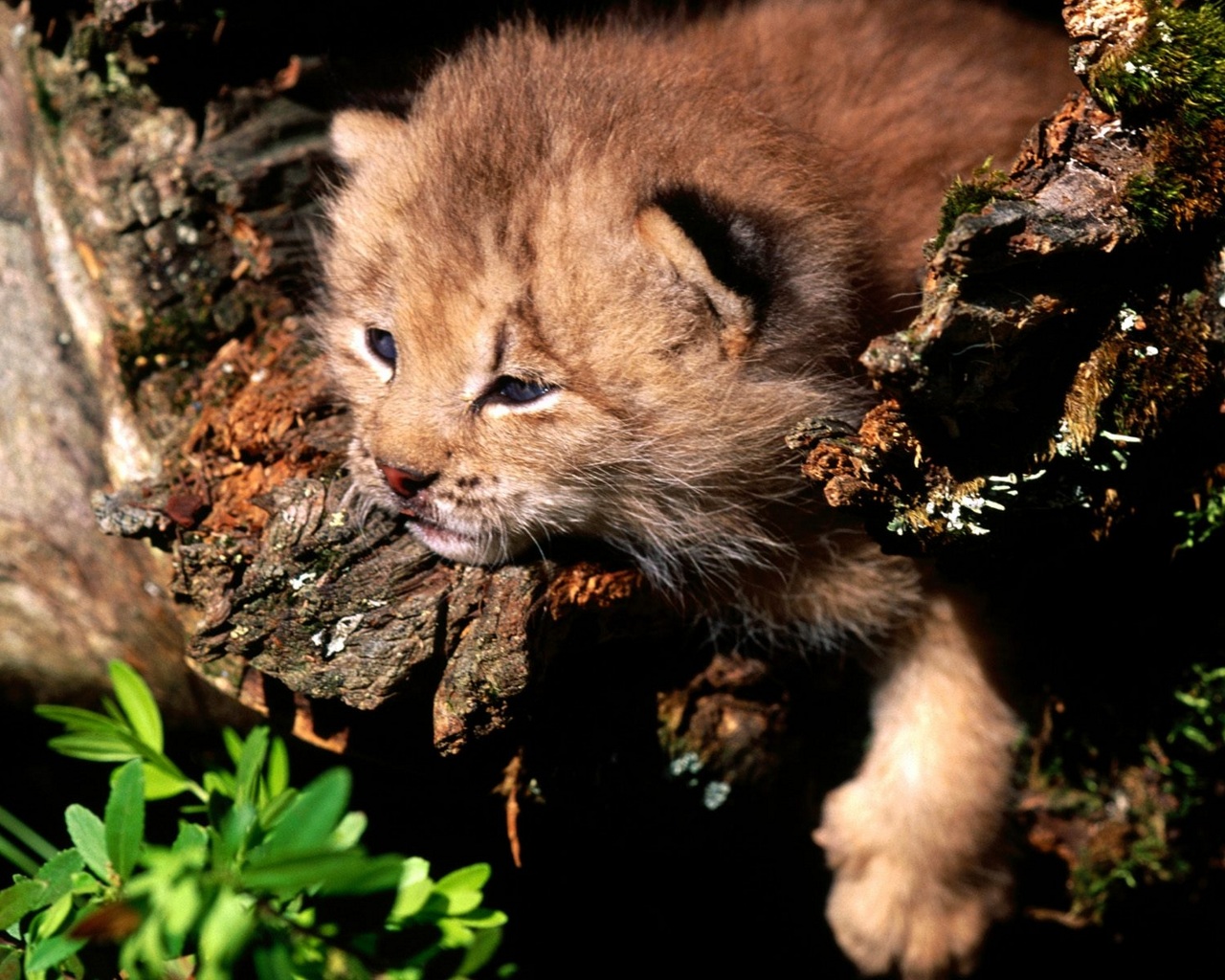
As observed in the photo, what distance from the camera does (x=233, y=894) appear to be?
44.8 inches

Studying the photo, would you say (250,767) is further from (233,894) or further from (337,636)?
(337,636)

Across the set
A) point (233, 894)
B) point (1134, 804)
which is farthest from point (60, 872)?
point (1134, 804)

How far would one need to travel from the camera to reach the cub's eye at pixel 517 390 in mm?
2102

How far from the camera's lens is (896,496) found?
1.92 meters

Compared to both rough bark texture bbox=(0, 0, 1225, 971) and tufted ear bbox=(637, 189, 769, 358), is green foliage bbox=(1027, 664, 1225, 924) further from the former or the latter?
tufted ear bbox=(637, 189, 769, 358)

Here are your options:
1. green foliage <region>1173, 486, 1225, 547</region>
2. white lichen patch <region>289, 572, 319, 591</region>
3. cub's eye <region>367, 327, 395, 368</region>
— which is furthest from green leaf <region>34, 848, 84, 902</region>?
green foliage <region>1173, 486, 1225, 547</region>

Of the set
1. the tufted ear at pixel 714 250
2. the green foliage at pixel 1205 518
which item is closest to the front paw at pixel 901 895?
the green foliage at pixel 1205 518

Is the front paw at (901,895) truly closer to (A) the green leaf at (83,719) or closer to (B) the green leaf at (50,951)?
(A) the green leaf at (83,719)

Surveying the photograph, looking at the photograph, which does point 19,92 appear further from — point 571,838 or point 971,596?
point 971,596

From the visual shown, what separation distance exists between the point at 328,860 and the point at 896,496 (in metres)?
1.19

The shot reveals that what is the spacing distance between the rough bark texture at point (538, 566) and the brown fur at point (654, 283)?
0.17 metres

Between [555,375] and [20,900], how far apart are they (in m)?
1.18

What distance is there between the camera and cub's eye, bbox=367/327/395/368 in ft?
7.66

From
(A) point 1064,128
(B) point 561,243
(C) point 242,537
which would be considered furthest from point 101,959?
(A) point 1064,128
